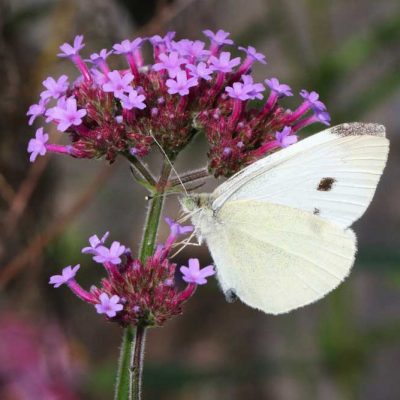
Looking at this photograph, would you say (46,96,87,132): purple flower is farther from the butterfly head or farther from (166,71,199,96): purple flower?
the butterfly head

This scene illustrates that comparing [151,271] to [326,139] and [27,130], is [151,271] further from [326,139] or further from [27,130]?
[27,130]

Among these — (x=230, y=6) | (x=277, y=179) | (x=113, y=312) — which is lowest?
(x=113, y=312)

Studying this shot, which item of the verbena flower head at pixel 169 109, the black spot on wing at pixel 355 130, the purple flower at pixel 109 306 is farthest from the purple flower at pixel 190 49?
the purple flower at pixel 109 306

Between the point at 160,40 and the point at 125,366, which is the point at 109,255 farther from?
the point at 160,40

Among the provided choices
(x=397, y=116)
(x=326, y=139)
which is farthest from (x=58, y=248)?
(x=397, y=116)

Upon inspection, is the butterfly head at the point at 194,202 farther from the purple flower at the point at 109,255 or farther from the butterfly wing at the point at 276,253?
the purple flower at the point at 109,255

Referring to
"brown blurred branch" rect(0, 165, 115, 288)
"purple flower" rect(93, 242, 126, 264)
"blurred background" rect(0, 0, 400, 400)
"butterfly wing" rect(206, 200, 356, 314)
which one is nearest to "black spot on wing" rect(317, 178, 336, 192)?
"butterfly wing" rect(206, 200, 356, 314)

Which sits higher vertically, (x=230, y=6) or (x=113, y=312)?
(x=230, y=6)
